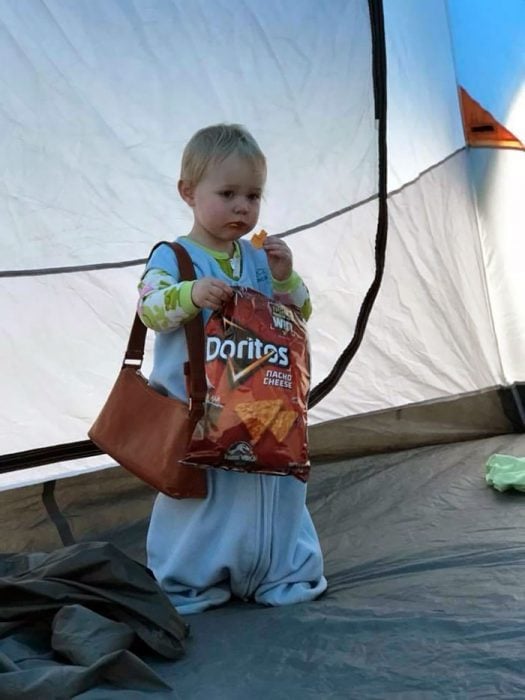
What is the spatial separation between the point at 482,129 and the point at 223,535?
1682mm

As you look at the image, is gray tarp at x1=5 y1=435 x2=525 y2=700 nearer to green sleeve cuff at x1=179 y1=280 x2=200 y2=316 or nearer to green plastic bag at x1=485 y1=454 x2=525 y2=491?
green plastic bag at x1=485 y1=454 x2=525 y2=491

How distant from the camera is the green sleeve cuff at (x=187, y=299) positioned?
136 centimetres

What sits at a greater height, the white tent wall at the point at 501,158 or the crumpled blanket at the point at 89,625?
the white tent wall at the point at 501,158

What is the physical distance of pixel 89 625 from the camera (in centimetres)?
119

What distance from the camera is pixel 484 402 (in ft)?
8.81

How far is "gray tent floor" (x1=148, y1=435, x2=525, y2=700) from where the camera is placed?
114 centimetres

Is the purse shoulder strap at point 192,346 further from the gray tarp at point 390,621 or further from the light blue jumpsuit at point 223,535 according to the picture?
the gray tarp at point 390,621

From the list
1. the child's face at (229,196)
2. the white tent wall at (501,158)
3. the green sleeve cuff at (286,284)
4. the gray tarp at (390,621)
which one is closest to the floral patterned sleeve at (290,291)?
the green sleeve cuff at (286,284)

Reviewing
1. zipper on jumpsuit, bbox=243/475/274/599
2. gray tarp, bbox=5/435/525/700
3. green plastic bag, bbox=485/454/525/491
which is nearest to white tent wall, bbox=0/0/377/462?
gray tarp, bbox=5/435/525/700

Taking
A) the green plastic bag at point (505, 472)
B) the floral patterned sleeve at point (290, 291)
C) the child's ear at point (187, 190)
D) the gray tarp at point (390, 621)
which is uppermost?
the child's ear at point (187, 190)

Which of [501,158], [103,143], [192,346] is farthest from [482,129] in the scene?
[192,346]

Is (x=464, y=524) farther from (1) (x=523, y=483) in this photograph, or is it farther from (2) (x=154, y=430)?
(2) (x=154, y=430)

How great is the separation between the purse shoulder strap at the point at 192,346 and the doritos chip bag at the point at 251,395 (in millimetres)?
30

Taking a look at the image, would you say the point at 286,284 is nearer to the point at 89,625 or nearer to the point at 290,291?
the point at 290,291
